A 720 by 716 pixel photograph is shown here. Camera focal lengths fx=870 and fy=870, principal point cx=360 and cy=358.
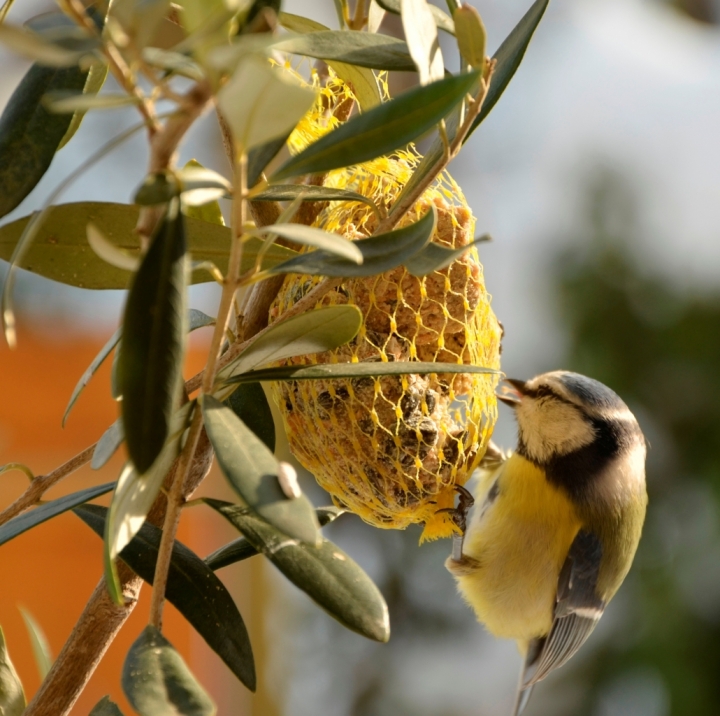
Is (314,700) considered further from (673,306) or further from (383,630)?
(383,630)

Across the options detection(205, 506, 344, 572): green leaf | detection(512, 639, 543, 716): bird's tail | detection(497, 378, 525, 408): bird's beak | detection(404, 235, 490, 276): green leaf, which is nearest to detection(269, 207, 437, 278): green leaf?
detection(404, 235, 490, 276): green leaf

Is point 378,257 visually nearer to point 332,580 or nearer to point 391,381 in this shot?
point 332,580

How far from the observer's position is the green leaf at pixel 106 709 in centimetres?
42

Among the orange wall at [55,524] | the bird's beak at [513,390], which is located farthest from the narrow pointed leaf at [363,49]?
the orange wall at [55,524]

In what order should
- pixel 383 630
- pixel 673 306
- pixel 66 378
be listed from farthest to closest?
pixel 673 306 → pixel 66 378 → pixel 383 630

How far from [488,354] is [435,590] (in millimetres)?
1458

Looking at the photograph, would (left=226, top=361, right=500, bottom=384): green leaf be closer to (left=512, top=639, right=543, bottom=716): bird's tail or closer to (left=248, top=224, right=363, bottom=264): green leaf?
(left=248, top=224, right=363, bottom=264): green leaf

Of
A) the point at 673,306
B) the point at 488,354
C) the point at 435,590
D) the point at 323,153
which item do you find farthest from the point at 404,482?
the point at 673,306

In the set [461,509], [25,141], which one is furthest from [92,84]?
[461,509]

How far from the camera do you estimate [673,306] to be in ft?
7.11

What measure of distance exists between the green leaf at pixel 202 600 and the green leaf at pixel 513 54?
286mm

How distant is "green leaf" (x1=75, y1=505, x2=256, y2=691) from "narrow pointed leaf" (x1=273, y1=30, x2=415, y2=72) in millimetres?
257

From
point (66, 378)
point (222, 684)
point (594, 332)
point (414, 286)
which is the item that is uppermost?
point (414, 286)

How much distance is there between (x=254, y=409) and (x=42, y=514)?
147 millimetres
